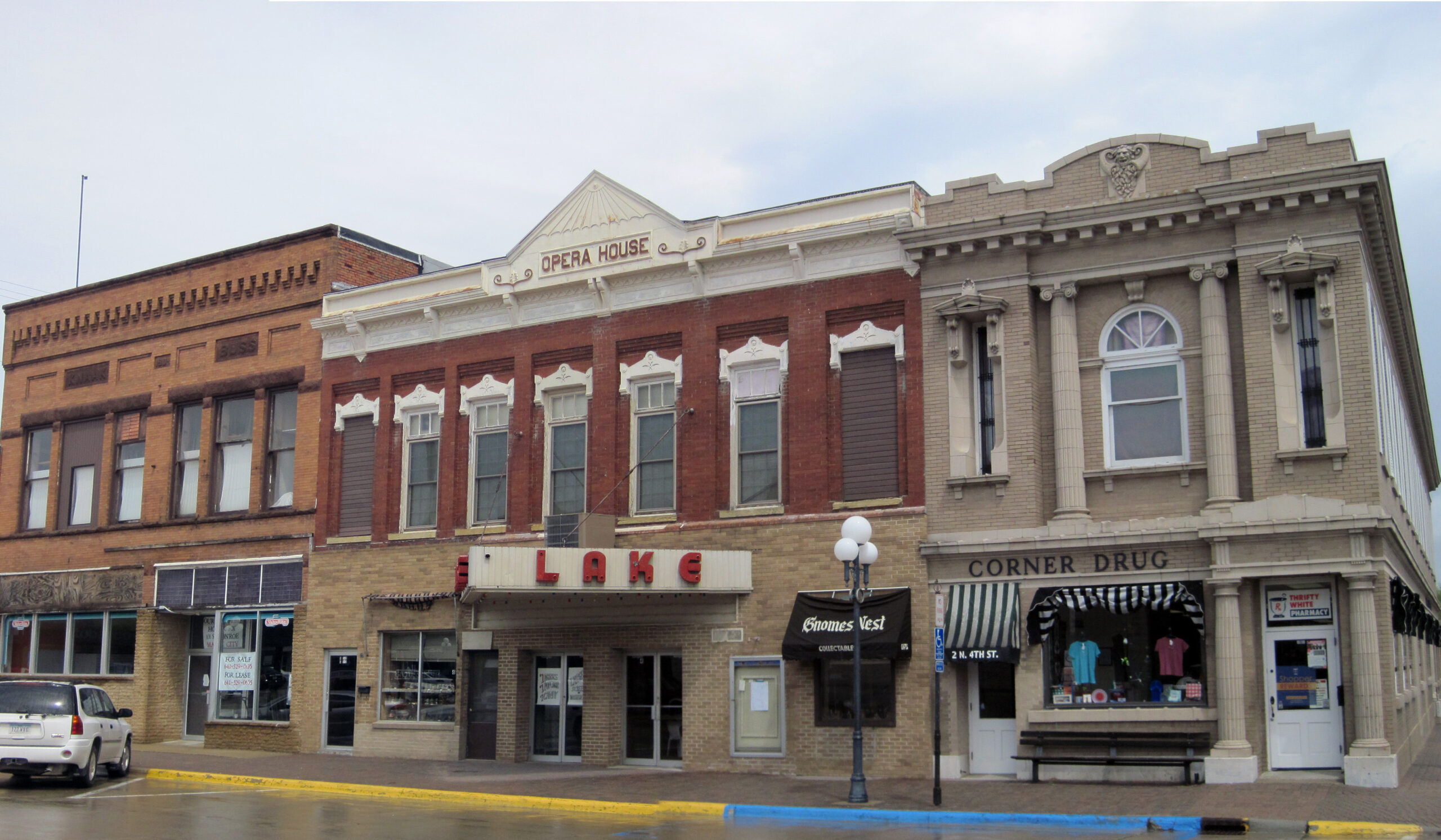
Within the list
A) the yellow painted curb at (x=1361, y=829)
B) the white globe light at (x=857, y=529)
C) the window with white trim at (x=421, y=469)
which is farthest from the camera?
the window with white trim at (x=421, y=469)

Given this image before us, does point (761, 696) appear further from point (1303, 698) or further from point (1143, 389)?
point (1303, 698)

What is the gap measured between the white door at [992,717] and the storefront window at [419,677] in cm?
1119

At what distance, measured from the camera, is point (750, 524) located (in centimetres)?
2409

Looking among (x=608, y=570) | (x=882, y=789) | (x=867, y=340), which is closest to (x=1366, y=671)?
(x=882, y=789)

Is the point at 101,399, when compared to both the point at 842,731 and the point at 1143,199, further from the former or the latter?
the point at 1143,199

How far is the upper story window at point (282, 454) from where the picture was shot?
30734 millimetres

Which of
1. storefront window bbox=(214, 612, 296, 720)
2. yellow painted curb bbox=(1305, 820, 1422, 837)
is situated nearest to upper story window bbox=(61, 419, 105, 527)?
storefront window bbox=(214, 612, 296, 720)

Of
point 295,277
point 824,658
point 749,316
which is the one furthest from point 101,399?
point 824,658

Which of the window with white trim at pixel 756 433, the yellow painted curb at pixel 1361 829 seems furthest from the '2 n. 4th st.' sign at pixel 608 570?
the yellow painted curb at pixel 1361 829

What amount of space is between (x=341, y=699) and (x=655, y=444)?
9611mm

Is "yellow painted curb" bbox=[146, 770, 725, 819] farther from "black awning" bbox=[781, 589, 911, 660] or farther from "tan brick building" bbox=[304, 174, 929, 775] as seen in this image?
"black awning" bbox=[781, 589, 911, 660]

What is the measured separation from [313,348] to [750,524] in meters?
12.4

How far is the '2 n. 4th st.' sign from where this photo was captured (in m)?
21.9

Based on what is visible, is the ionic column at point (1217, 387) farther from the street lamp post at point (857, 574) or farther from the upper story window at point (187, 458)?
the upper story window at point (187, 458)
